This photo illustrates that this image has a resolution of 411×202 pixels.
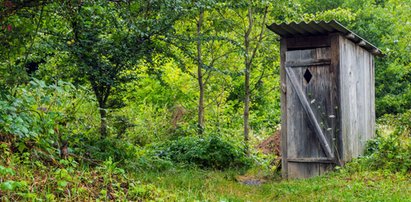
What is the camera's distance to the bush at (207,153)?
26.4 ft

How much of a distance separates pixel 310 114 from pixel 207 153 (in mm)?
2159

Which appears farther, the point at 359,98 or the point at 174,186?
the point at 359,98

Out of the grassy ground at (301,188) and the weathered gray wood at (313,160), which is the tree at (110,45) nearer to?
the grassy ground at (301,188)

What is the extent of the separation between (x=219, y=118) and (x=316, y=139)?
232 inches

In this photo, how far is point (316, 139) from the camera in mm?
7094

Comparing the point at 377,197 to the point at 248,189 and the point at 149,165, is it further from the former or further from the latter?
the point at 149,165

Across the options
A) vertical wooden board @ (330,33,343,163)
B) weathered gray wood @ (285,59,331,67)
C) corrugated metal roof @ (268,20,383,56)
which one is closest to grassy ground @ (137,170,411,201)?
vertical wooden board @ (330,33,343,163)

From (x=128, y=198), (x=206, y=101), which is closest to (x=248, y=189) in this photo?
(x=128, y=198)

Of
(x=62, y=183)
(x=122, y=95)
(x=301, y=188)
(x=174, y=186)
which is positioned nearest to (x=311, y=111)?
(x=301, y=188)

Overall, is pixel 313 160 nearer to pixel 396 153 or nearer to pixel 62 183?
pixel 396 153

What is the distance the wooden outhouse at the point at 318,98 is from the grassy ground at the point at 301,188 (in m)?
0.73

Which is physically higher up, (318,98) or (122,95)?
(122,95)

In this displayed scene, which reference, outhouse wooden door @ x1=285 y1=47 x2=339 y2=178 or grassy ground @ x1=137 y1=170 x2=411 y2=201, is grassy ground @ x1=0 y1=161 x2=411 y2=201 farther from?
outhouse wooden door @ x1=285 y1=47 x2=339 y2=178

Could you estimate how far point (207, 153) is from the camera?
321 inches
